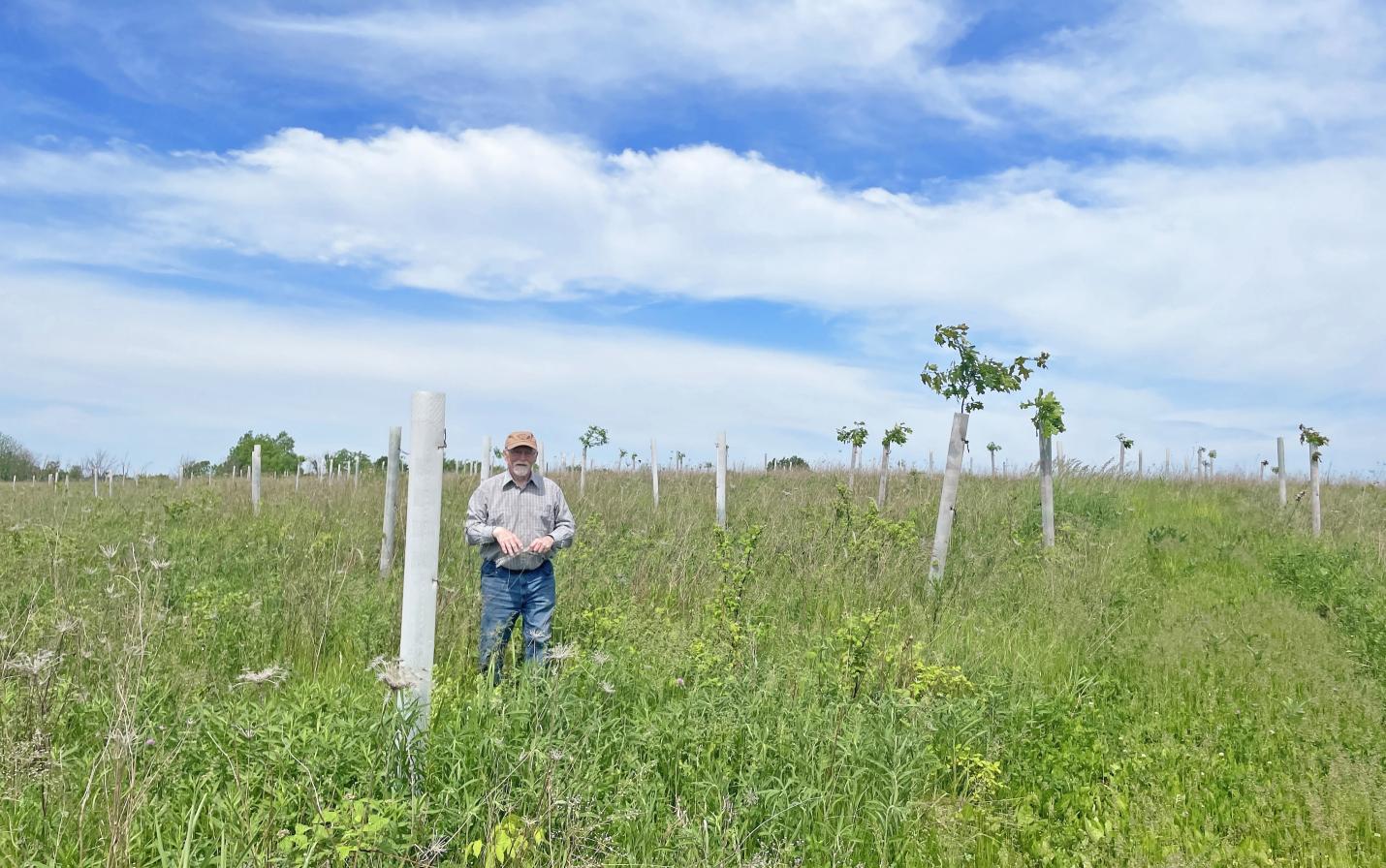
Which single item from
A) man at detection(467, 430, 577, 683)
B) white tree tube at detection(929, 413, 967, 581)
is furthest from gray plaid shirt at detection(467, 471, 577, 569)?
white tree tube at detection(929, 413, 967, 581)

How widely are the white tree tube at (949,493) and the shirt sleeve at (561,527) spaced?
509 cm

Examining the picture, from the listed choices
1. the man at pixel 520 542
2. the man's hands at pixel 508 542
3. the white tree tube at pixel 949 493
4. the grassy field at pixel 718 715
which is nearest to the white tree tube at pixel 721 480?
the grassy field at pixel 718 715

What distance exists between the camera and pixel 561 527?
242 inches

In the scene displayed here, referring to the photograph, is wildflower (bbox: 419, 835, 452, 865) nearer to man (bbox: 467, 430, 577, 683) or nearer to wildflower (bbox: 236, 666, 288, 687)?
wildflower (bbox: 236, 666, 288, 687)

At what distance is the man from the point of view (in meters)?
6.00

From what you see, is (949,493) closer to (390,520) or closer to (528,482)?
(528,482)

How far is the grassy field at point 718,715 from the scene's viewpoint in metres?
3.71

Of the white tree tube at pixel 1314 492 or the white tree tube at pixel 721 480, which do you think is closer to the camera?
the white tree tube at pixel 721 480

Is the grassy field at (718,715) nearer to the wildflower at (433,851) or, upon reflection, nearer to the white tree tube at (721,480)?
the wildflower at (433,851)

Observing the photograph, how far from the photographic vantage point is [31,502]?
21.1 m

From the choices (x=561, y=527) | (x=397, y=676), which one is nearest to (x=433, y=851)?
(x=397, y=676)

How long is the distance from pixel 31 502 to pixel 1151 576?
2431 cm

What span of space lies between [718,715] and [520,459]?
2.35 metres

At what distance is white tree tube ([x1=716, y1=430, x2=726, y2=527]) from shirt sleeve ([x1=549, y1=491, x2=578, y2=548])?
23.4 ft
